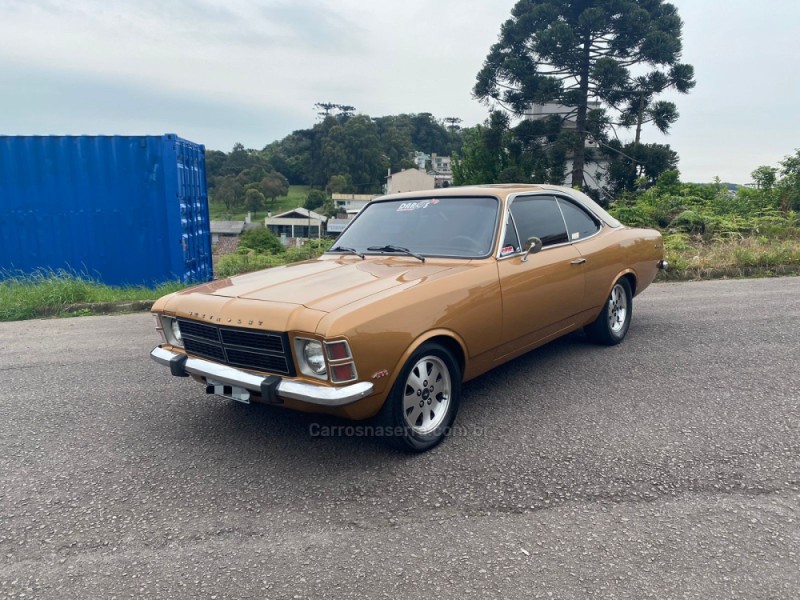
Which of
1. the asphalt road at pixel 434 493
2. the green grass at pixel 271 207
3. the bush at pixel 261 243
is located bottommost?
the asphalt road at pixel 434 493

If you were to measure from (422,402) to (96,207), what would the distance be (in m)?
7.95

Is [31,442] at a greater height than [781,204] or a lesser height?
lesser

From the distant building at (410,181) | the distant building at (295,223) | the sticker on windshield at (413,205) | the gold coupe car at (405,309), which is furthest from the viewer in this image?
the distant building at (410,181)

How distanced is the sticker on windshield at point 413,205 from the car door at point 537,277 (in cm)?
67

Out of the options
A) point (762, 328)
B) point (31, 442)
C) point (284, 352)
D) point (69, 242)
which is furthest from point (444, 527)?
point (69, 242)

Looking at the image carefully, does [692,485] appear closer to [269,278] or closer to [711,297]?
[269,278]

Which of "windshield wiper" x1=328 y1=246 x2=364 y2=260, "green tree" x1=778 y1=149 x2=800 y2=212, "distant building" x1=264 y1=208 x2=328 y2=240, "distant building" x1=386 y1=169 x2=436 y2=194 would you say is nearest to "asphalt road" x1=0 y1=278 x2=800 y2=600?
"windshield wiper" x1=328 y1=246 x2=364 y2=260

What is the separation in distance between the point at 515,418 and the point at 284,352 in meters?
1.68

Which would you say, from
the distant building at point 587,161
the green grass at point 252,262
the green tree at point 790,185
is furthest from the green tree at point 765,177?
the green grass at point 252,262

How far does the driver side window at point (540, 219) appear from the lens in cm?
432

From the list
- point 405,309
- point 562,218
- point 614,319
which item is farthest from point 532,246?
point 614,319

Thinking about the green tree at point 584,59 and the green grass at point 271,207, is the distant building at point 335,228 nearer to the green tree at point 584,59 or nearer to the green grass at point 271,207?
the green tree at point 584,59

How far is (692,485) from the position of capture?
9.55ft

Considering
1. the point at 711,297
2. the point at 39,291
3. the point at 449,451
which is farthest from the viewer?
the point at 39,291
